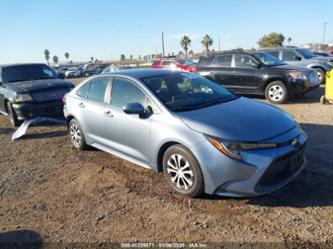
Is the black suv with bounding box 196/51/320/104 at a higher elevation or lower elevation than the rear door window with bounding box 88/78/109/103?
lower

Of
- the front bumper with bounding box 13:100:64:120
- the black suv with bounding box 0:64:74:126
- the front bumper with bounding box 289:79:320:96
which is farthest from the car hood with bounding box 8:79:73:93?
the front bumper with bounding box 289:79:320:96

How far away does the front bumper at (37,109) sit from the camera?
8117 mm

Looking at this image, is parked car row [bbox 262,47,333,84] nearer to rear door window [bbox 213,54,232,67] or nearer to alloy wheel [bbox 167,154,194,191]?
rear door window [bbox 213,54,232,67]

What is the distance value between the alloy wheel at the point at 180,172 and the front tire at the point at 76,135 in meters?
2.45

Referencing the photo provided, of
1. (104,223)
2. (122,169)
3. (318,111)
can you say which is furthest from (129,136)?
(318,111)

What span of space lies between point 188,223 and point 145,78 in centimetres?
225

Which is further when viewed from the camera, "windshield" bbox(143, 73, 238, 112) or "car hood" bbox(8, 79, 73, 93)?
"car hood" bbox(8, 79, 73, 93)

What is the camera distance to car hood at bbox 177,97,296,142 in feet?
11.8

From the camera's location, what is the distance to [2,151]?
6.73 meters

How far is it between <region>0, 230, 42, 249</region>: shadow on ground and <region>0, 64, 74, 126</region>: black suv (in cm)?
513

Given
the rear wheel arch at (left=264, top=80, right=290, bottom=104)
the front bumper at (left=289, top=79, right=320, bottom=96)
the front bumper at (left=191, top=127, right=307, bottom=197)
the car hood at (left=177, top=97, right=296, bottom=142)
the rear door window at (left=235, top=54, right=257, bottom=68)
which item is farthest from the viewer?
the rear door window at (left=235, top=54, right=257, bottom=68)

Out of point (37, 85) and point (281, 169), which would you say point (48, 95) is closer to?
point (37, 85)

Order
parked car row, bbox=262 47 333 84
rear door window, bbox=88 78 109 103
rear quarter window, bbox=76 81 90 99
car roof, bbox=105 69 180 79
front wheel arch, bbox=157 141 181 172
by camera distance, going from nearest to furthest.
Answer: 1. front wheel arch, bbox=157 141 181 172
2. car roof, bbox=105 69 180 79
3. rear door window, bbox=88 78 109 103
4. rear quarter window, bbox=76 81 90 99
5. parked car row, bbox=262 47 333 84

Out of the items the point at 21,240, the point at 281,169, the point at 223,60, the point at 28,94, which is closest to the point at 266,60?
the point at 223,60
